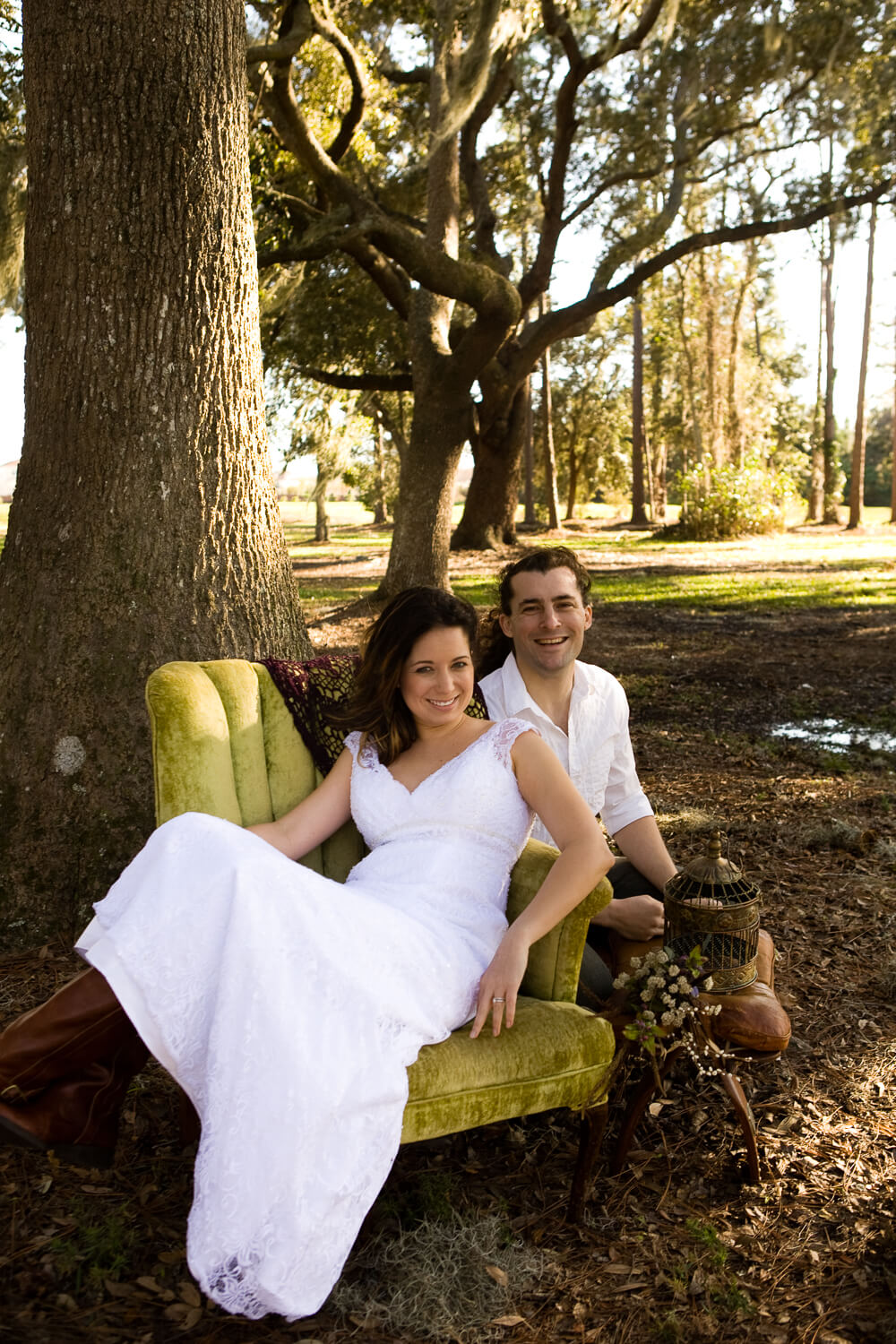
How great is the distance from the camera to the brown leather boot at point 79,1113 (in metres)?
2.21

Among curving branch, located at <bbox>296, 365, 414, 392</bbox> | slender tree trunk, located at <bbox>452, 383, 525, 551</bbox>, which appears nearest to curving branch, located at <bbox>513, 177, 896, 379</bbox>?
curving branch, located at <bbox>296, 365, 414, 392</bbox>

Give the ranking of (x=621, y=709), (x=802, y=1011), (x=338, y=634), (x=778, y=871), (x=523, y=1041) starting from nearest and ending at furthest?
1. (x=523, y=1041)
2. (x=621, y=709)
3. (x=802, y=1011)
4. (x=778, y=871)
5. (x=338, y=634)

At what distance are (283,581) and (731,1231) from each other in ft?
8.28

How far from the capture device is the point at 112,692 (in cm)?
344

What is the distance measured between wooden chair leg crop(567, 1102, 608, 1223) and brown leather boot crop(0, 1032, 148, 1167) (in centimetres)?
102

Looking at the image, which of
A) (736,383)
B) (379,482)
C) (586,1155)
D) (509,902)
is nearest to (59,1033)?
(509,902)

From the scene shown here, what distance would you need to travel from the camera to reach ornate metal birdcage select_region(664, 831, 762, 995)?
2.34 meters

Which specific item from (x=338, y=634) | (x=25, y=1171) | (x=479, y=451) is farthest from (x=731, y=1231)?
(x=479, y=451)

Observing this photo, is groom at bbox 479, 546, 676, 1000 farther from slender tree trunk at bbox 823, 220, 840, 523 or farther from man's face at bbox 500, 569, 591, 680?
slender tree trunk at bbox 823, 220, 840, 523

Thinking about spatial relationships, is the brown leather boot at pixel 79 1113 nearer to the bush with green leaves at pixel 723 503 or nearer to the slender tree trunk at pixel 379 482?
the bush with green leaves at pixel 723 503

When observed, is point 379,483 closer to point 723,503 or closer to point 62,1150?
point 723,503

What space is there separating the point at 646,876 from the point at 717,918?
67cm

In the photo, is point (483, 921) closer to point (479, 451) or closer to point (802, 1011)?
point (802, 1011)

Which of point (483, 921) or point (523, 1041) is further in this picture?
point (483, 921)
